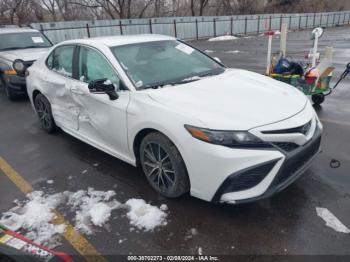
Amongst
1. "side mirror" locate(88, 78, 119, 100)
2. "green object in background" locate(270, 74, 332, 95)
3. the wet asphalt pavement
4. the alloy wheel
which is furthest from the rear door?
"green object in background" locate(270, 74, 332, 95)

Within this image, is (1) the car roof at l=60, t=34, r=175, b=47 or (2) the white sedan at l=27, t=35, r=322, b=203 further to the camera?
(1) the car roof at l=60, t=34, r=175, b=47

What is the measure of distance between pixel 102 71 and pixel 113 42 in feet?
1.45

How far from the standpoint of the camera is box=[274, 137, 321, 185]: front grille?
8.09ft

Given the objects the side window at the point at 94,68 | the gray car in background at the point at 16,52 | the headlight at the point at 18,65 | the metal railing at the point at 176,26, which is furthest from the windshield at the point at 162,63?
the metal railing at the point at 176,26

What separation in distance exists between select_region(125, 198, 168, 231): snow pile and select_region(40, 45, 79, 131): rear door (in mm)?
1655

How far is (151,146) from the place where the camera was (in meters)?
2.97

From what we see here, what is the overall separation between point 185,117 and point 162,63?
124cm

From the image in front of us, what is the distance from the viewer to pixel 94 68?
3627 mm

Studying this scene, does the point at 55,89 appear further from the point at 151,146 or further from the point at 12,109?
the point at 12,109

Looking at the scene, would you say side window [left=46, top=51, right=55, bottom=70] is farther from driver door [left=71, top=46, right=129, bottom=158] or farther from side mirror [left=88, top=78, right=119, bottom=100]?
side mirror [left=88, top=78, right=119, bottom=100]

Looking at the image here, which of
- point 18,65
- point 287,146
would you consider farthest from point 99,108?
point 18,65

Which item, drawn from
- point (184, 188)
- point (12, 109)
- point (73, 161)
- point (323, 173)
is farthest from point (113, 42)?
point (12, 109)

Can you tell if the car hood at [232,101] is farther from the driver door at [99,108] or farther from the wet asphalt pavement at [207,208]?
the wet asphalt pavement at [207,208]

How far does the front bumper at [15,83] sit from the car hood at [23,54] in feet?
1.40
